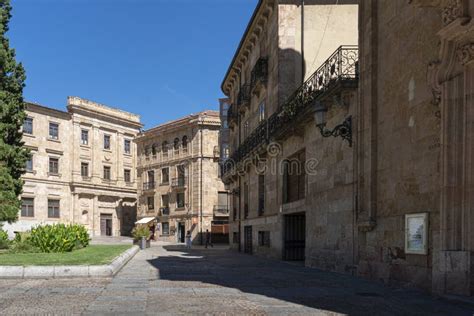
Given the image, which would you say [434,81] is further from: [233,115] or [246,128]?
[233,115]

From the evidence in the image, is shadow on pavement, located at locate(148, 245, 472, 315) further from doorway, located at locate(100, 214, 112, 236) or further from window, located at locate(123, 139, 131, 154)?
window, located at locate(123, 139, 131, 154)

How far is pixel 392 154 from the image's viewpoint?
35.3 ft

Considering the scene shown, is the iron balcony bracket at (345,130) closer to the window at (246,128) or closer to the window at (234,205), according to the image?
the window at (246,128)

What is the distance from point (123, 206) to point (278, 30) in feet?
141

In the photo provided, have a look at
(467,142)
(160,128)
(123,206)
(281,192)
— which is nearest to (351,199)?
(467,142)

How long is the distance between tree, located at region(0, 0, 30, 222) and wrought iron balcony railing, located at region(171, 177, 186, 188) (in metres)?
23.9

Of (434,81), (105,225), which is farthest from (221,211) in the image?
(434,81)

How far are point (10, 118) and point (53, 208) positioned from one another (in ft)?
96.2

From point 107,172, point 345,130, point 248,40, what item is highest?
point 248,40

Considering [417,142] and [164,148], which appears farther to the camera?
[164,148]

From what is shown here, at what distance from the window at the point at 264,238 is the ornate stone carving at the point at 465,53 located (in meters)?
14.2

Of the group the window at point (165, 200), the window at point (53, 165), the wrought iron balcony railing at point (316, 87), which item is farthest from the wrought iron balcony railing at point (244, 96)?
the window at point (53, 165)

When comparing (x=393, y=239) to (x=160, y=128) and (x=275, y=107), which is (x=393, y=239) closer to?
(x=275, y=107)

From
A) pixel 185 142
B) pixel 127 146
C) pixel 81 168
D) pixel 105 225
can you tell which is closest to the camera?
pixel 185 142
